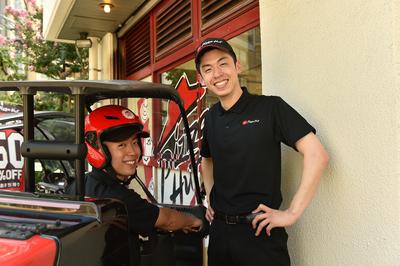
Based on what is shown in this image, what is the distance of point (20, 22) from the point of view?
13664mm

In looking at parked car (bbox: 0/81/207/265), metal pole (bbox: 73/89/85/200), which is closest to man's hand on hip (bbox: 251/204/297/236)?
parked car (bbox: 0/81/207/265)

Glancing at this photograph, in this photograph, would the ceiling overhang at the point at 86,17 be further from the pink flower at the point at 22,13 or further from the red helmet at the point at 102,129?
the pink flower at the point at 22,13

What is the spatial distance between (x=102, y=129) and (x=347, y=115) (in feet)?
Result: 4.40

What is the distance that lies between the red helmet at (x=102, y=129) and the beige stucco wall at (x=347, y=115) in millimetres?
1052

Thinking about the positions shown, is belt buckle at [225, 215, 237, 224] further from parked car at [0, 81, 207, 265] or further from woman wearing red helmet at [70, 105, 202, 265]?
parked car at [0, 81, 207, 265]

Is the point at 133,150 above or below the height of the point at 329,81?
below

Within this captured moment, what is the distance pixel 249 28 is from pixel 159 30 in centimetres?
272

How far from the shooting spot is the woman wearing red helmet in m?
2.24

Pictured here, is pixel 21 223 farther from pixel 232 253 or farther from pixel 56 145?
pixel 232 253

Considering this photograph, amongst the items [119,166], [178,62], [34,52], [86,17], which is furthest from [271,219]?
[34,52]

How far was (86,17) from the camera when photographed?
283 inches

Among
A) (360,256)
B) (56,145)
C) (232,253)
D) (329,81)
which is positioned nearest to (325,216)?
(360,256)

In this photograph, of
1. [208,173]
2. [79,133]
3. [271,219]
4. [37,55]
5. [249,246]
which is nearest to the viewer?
[79,133]

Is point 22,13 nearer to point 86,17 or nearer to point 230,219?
point 86,17
